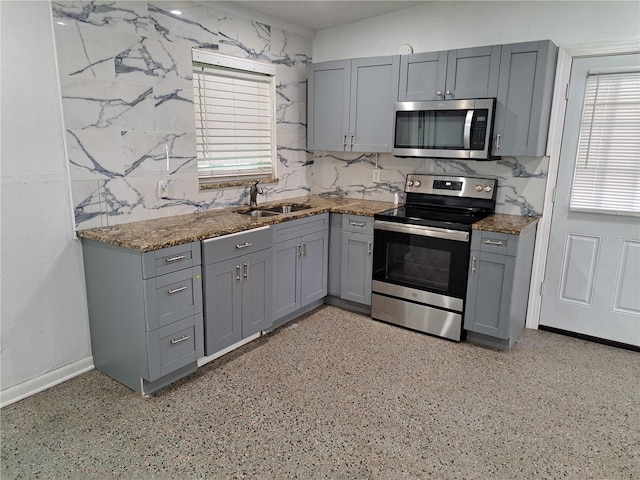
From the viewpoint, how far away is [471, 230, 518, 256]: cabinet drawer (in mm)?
2951

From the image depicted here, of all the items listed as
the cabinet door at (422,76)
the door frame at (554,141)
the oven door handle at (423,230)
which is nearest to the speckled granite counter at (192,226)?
the oven door handle at (423,230)

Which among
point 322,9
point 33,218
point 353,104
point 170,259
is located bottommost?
point 170,259

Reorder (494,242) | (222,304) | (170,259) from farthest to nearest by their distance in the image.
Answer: (494,242) < (222,304) < (170,259)

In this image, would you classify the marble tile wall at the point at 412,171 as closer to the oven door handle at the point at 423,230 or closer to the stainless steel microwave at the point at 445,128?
the stainless steel microwave at the point at 445,128

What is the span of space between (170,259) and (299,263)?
126 cm

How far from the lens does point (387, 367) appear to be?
2.91 m

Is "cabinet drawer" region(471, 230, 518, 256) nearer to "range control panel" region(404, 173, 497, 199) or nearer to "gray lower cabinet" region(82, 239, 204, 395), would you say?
"range control panel" region(404, 173, 497, 199)

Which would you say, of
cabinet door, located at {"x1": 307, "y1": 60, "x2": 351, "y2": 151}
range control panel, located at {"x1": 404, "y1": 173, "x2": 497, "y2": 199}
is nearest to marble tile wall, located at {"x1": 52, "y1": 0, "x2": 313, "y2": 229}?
cabinet door, located at {"x1": 307, "y1": 60, "x2": 351, "y2": 151}

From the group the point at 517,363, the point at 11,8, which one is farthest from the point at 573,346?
the point at 11,8

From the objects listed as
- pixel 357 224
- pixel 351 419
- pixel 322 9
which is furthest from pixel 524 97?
pixel 351 419

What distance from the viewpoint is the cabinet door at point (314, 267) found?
359 cm

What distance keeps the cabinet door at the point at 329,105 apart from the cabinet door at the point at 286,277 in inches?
43.8

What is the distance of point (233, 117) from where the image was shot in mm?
3641

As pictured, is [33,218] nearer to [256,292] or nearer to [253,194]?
[256,292]
